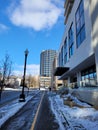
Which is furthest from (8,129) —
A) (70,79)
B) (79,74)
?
(70,79)

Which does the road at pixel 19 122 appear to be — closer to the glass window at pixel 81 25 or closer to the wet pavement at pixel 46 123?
the wet pavement at pixel 46 123

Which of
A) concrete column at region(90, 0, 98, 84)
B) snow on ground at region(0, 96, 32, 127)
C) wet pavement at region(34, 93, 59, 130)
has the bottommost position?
wet pavement at region(34, 93, 59, 130)

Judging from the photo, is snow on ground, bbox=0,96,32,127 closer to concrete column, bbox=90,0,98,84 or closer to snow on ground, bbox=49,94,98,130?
snow on ground, bbox=49,94,98,130

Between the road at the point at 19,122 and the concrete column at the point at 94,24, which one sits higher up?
the concrete column at the point at 94,24

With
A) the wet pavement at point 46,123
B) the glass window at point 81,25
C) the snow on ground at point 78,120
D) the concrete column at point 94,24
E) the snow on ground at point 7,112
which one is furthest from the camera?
the glass window at point 81,25

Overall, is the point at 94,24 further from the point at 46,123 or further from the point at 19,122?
the point at 19,122

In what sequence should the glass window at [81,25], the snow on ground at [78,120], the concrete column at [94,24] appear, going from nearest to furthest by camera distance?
the snow on ground at [78,120] → the concrete column at [94,24] → the glass window at [81,25]

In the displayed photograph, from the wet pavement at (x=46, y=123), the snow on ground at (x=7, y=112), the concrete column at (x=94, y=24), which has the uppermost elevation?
the concrete column at (x=94, y=24)

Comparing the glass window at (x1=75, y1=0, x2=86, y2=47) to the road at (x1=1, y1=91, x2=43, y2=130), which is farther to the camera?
the glass window at (x1=75, y1=0, x2=86, y2=47)

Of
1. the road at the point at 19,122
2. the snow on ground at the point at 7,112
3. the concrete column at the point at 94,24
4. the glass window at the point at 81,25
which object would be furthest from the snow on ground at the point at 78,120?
the glass window at the point at 81,25

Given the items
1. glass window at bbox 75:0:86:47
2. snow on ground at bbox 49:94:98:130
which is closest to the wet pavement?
snow on ground at bbox 49:94:98:130

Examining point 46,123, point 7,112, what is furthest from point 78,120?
point 7,112

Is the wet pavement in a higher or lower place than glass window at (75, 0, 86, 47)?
lower

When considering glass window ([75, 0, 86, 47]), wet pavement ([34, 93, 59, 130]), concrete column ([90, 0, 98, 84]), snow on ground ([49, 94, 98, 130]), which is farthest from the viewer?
glass window ([75, 0, 86, 47])
